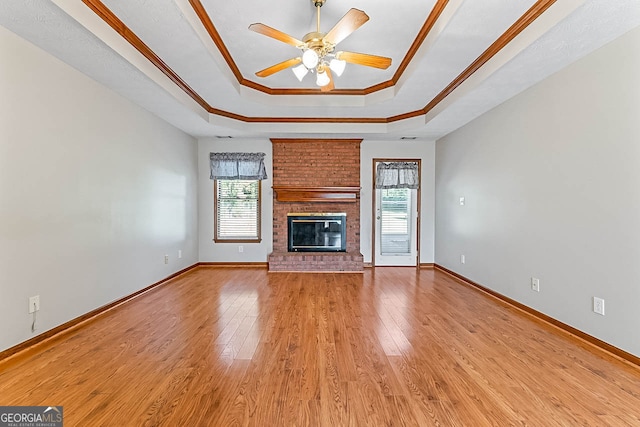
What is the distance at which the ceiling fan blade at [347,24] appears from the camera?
2133 mm

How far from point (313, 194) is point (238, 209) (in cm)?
145

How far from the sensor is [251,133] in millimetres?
5281

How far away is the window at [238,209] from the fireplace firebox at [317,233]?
689 millimetres

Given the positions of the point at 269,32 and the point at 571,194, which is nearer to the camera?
the point at 269,32

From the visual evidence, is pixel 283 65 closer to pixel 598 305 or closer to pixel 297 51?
pixel 297 51

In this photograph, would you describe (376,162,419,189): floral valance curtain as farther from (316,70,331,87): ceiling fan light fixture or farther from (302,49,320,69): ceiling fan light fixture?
(302,49,320,69): ceiling fan light fixture

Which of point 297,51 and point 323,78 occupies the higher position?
point 297,51

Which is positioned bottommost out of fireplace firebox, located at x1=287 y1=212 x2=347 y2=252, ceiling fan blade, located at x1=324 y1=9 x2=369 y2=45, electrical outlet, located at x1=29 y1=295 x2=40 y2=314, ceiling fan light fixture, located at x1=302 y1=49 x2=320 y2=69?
electrical outlet, located at x1=29 y1=295 x2=40 y2=314

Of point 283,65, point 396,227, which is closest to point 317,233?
point 396,227

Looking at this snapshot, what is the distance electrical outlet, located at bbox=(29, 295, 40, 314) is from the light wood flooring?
0.31 m

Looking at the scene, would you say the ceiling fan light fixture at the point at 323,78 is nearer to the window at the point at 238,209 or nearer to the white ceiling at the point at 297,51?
the white ceiling at the point at 297,51

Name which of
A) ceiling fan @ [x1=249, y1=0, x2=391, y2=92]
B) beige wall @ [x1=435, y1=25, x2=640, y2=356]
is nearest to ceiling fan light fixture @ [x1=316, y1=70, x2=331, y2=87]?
ceiling fan @ [x1=249, y1=0, x2=391, y2=92]

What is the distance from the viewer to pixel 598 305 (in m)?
2.47

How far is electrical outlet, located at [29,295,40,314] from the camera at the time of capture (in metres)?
2.44
